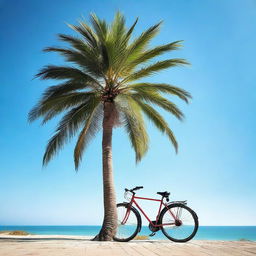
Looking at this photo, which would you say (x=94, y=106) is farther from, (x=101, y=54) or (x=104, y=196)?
(x=104, y=196)

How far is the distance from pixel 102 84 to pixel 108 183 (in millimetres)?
3776

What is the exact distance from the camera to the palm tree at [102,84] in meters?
11.3

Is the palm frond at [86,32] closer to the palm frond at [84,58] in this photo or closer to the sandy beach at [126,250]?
the palm frond at [84,58]

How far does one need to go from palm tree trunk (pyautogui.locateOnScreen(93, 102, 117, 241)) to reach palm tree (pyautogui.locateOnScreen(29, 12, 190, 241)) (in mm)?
36

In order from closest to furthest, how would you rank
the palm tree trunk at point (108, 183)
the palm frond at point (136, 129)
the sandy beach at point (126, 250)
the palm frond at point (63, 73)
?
the sandy beach at point (126, 250), the palm tree trunk at point (108, 183), the palm frond at point (63, 73), the palm frond at point (136, 129)

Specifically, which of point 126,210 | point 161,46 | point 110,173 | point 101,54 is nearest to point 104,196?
point 110,173

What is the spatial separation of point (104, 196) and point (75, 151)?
8.25 feet

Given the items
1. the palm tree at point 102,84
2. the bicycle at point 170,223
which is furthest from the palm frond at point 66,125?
the bicycle at point 170,223

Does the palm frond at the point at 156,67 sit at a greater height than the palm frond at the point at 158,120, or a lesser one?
greater

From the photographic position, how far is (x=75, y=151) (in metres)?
12.0

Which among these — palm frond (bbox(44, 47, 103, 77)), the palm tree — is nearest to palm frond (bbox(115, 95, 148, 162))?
the palm tree

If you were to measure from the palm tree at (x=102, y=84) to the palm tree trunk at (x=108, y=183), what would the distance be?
0.12ft

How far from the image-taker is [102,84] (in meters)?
11.8

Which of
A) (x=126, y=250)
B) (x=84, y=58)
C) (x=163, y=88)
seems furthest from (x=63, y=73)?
(x=126, y=250)
